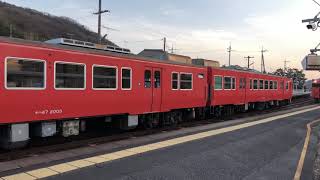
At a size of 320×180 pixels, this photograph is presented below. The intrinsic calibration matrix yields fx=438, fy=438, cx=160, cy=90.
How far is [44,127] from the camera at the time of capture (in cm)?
1198

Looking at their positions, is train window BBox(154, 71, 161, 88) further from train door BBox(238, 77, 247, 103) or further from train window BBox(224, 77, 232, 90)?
train door BBox(238, 77, 247, 103)

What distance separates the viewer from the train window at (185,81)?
1908cm

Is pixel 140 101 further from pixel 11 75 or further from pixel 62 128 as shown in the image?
pixel 11 75

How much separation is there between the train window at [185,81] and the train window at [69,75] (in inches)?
270

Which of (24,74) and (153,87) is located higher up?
(24,74)

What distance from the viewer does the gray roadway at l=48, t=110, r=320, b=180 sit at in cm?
906

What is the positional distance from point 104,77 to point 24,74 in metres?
3.31

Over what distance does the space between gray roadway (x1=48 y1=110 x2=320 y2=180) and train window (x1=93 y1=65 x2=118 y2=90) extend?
3.17m

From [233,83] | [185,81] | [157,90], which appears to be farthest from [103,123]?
[233,83]

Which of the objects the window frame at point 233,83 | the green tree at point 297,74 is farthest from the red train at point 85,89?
the green tree at point 297,74

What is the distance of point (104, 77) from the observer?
549 inches

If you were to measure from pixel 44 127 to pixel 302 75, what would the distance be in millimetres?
117986

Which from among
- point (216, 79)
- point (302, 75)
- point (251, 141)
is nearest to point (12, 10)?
point (302, 75)

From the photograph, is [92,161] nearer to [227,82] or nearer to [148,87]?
[148,87]
